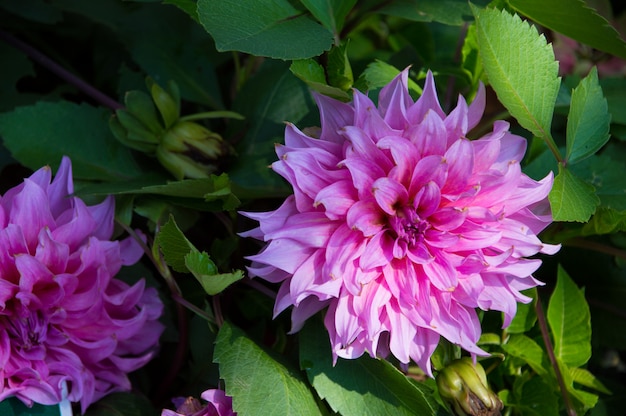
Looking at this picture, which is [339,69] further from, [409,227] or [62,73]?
[62,73]

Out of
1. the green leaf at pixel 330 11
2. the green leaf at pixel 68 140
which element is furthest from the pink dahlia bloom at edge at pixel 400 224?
the green leaf at pixel 68 140

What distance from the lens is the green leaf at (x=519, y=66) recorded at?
533 millimetres

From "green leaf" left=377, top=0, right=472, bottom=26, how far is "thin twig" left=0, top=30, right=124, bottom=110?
27cm

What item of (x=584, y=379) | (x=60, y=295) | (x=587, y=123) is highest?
(x=587, y=123)

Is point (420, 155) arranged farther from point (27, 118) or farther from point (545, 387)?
point (27, 118)

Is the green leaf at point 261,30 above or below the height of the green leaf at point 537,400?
above

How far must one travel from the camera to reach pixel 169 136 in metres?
0.63

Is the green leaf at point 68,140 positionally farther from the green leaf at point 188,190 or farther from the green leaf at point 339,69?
the green leaf at point 339,69

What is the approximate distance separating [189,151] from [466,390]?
0.98ft

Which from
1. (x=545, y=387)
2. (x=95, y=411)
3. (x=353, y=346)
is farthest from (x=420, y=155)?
(x=95, y=411)

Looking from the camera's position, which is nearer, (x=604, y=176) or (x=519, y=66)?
(x=519, y=66)

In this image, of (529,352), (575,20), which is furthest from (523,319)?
(575,20)

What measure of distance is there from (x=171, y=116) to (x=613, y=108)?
0.42 meters

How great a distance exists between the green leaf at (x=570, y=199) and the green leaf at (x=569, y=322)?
0.37 feet
